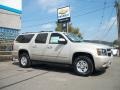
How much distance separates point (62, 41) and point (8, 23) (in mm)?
12399

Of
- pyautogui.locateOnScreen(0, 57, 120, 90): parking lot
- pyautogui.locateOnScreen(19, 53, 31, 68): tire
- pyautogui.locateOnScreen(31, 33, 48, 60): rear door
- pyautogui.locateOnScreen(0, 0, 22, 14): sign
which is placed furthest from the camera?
pyautogui.locateOnScreen(0, 0, 22, 14): sign

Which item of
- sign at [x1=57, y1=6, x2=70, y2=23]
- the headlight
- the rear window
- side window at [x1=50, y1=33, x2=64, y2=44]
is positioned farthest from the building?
the headlight

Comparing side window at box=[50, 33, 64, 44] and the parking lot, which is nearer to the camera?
the parking lot

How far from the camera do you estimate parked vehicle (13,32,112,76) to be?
399 inches

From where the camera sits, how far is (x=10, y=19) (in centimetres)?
2259

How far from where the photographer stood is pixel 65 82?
8.88m

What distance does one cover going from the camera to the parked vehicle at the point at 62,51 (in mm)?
10141

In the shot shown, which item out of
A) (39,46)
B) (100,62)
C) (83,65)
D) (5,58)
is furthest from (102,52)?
(5,58)

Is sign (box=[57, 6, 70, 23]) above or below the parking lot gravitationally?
above

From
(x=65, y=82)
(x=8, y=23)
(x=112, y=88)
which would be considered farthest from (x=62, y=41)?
(x=8, y=23)

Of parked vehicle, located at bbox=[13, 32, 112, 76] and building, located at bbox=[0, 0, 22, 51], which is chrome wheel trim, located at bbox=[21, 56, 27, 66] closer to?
parked vehicle, located at bbox=[13, 32, 112, 76]

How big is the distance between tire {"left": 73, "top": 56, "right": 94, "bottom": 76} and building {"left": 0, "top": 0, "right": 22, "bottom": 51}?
10.9 meters

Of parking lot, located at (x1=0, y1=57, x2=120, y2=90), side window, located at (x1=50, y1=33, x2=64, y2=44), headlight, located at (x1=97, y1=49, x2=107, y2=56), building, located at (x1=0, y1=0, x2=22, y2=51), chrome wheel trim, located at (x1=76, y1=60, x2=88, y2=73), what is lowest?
parking lot, located at (x1=0, y1=57, x2=120, y2=90)

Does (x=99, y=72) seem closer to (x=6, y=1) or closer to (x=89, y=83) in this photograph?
(x=89, y=83)
